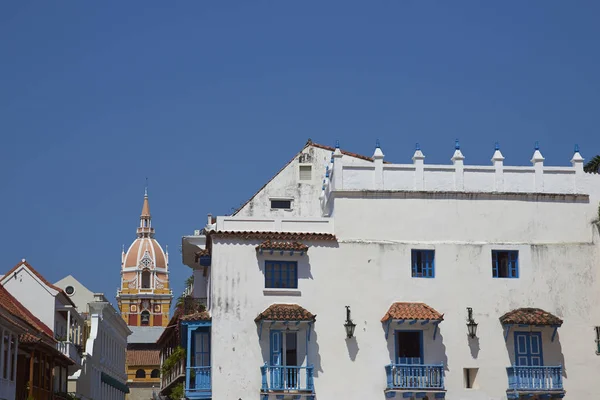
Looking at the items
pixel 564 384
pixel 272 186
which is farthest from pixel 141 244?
pixel 564 384

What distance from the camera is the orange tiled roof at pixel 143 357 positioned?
127m

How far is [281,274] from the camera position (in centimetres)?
4219

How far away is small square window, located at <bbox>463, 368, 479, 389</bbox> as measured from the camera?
42.0 m

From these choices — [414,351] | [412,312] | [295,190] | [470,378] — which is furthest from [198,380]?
[295,190]

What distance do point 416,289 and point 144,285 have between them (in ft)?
435

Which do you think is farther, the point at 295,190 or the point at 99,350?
the point at 99,350

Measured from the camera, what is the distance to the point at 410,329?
41.9 metres

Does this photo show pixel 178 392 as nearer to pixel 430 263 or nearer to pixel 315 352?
pixel 315 352

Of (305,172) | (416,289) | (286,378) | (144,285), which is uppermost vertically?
(144,285)

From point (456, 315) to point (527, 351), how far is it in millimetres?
3275

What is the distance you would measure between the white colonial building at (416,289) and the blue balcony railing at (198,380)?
126 mm

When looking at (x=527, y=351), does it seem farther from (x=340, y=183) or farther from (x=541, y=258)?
(x=340, y=183)

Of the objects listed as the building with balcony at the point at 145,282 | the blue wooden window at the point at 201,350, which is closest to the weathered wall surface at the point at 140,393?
the building with balcony at the point at 145,282

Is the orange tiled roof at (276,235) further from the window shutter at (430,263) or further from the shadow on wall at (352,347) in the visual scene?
the shadow on wall at (352,347)
